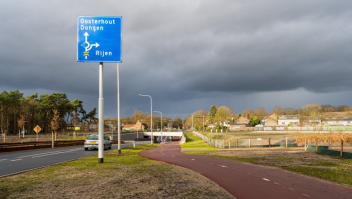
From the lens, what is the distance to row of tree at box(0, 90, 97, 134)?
271 feet

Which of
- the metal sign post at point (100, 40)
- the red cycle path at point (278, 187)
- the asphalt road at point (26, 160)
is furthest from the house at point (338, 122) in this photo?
the metal sign post at point (100, 40)

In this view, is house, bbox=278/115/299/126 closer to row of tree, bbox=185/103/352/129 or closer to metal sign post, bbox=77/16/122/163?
row of tree, bbox=185/103/352/129

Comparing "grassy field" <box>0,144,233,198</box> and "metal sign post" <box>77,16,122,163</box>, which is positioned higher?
"metal sign post" <box>77,16,122,163</box>

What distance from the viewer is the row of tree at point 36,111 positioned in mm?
82625

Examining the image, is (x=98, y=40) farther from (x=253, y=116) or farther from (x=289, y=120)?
(x=253, y=116)

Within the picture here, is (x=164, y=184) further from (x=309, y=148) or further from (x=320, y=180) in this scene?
(x=309, y=148)

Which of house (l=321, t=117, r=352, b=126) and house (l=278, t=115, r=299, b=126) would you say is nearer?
house (l=321, t=117, r=352, b=126)

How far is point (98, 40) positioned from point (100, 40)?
4.4 inches

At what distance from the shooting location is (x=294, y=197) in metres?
8.51

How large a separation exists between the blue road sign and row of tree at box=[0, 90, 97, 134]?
5695 cm

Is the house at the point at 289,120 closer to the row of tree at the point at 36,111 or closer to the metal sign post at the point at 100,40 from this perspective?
the row of tree at the point at 36,111

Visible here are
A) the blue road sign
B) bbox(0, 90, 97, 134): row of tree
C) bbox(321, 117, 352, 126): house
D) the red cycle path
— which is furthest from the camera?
bbox(321, 117, 352, 126): house

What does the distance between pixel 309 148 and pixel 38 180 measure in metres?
25.9

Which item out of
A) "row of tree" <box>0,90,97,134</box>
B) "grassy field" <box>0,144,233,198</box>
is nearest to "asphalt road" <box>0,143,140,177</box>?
"grassy field" <box>0,144,233,198</box>
